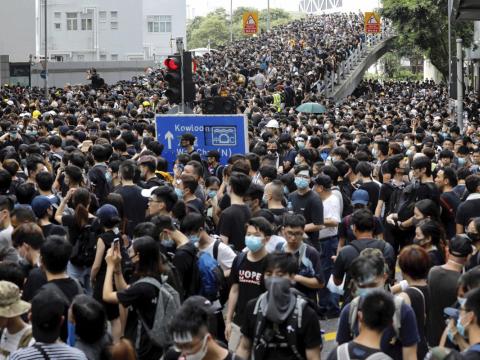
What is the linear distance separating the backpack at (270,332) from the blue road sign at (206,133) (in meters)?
9.08

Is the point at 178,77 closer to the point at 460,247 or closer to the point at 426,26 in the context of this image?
the point at 460,247

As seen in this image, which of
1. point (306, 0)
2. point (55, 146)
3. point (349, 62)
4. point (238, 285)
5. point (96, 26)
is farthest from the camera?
point (306, 0)

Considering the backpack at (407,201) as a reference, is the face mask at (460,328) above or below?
below

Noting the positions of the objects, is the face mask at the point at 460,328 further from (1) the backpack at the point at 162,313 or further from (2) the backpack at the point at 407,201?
(2) the backpack at the point at 407,201

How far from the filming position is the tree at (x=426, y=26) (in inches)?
1841

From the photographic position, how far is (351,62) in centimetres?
5144

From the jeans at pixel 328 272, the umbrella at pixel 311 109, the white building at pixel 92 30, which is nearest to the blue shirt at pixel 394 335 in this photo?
the jeans at pixel 328 272

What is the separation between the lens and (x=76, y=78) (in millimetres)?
62781

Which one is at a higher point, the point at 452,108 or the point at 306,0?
the point at 306,0

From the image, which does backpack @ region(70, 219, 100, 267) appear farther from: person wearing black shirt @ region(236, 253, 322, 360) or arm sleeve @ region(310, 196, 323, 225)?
arm sleeve @ region(310, 196, 323, 225)

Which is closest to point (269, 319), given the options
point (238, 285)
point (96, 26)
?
point (238, 285)

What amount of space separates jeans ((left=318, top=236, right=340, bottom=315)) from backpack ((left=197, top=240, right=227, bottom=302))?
11.7 feet

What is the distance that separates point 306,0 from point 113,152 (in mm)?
155916

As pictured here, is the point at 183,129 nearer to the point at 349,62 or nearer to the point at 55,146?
the point at 55,146
